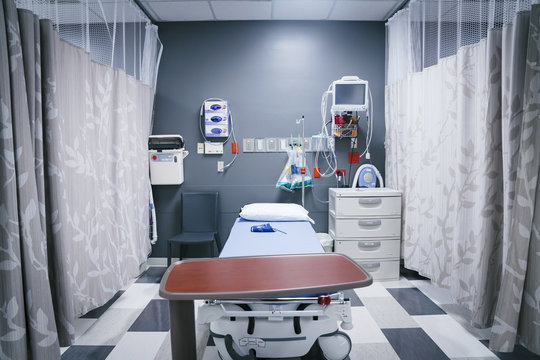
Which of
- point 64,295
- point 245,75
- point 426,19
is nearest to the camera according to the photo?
point 64,295

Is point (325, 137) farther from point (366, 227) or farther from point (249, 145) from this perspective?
point (366, 227)

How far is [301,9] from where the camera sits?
2.91 m

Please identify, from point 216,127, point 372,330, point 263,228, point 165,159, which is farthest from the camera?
point 216,127

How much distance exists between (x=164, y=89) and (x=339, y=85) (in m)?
1.93

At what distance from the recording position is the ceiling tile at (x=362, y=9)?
2.78 metres

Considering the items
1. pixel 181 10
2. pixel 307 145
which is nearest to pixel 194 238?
pixel 307 145

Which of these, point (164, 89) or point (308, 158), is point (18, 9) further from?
point (308, 158)

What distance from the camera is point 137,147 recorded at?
2.65m

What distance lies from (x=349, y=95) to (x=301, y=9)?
3.39ft

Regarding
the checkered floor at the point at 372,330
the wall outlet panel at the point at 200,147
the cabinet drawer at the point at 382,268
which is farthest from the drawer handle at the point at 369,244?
the wall outlet panel at the point at 200,147

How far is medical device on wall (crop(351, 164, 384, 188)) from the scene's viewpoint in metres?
3.05

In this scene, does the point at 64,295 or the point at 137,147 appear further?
the point at 137,147

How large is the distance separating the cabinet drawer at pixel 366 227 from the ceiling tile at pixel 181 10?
253cm

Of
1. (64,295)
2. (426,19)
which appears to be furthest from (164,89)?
(426,19)
